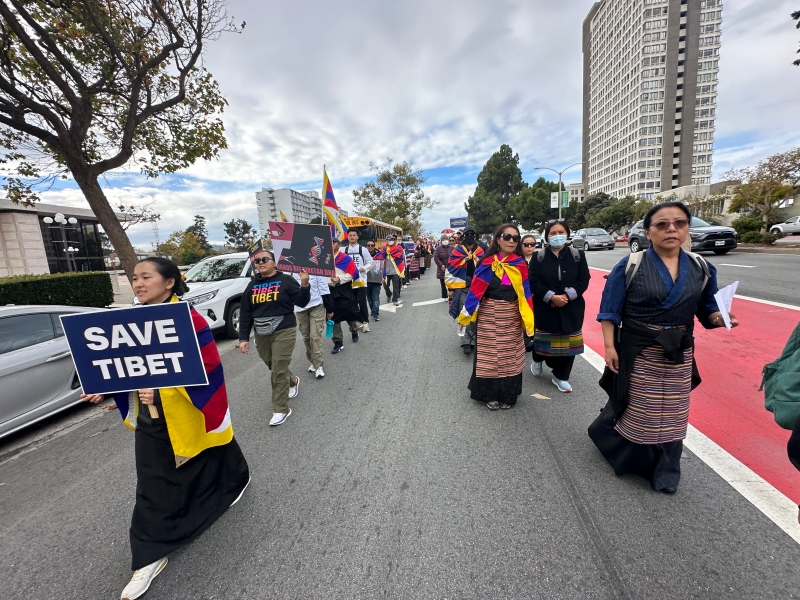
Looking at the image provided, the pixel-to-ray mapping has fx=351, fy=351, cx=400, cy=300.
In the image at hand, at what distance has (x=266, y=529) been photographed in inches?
85.0

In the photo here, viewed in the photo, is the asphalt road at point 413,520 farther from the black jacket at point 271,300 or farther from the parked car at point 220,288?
the parked car at point 220,288

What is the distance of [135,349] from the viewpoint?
1861mm

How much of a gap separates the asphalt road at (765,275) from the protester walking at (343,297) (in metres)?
7.89

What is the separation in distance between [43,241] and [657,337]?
25695mm

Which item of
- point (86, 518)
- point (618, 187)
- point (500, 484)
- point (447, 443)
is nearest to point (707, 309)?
point (500, 484)

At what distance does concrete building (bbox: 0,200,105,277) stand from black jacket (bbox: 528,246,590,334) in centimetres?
1898

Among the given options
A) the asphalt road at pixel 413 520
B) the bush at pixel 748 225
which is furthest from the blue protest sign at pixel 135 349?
the bush at pixel 748 225

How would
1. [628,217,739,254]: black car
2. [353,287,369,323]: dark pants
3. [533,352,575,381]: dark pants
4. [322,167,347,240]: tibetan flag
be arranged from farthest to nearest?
[628,217,739,254]: black car < [353,287,369,323]: dark pants < [322,167,347,240]: tibetan flag < [533,352,575,381]: dark pants

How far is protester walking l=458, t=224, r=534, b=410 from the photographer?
11.2 ft

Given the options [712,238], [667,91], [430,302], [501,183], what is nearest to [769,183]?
[712,238]

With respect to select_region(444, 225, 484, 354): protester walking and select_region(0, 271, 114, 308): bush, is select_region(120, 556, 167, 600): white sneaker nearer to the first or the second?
select_region(444, 225, 484, 354): protester walking

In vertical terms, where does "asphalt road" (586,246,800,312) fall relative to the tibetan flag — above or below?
below

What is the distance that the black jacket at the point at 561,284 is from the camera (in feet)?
12.2

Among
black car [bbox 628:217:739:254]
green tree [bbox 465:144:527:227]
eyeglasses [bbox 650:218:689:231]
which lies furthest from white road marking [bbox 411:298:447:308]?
green tree [bbox 465:144:527:227]
